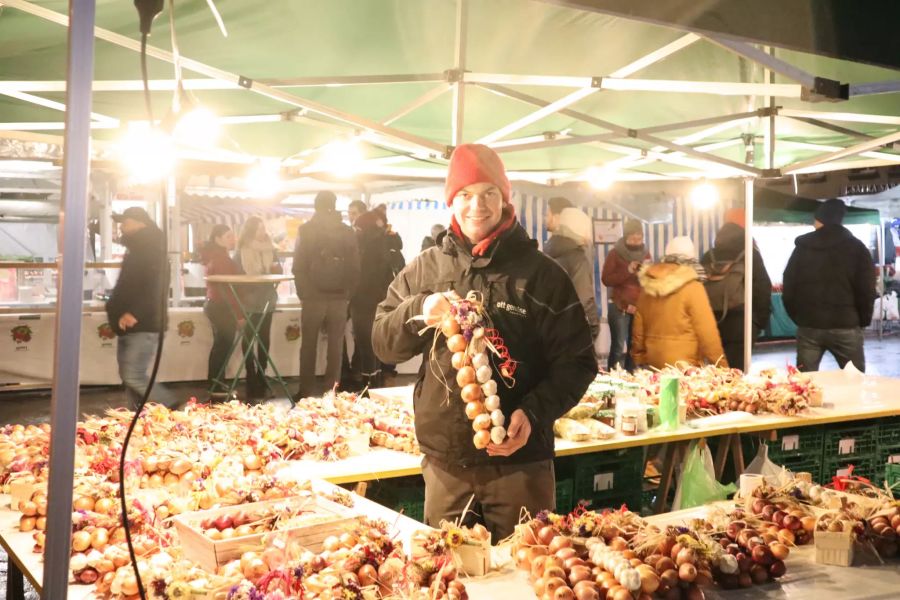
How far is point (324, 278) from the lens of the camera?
28.1 feet

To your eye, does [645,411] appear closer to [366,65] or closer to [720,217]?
[366,65]

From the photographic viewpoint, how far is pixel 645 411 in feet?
15.3

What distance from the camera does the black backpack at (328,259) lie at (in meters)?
8.44

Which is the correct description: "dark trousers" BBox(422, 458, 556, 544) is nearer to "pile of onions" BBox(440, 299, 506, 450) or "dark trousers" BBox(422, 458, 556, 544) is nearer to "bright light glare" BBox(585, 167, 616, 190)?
"pile of onions" BBox(440, 299, 506, 450)

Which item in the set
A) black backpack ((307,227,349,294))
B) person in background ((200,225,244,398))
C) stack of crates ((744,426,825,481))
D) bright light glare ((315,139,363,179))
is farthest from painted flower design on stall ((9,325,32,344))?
stack of crates ((744,426,825,481))

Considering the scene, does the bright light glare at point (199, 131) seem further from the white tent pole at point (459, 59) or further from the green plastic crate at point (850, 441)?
the green plastic crate at point (850, 441)

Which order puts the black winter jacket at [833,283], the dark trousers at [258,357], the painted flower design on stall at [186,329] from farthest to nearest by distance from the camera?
the painted flower design on stall at [186,329], the dark trousers at [258,357], the black winter jacket at [833,283]

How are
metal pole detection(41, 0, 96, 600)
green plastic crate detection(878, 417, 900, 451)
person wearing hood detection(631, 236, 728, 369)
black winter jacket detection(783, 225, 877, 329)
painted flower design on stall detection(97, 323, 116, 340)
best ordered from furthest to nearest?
painted flower design on stall detection(97, 323, 116, 340) → black winter jacket detection(783, 225, 877, 329) → person wearing hood detection(631, 236, 728, 369) → green plastic crate detection(878, 417, 900, 451) → metal pole detection(41, 0, 96, 600)

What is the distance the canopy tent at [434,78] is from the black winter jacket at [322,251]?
1005 millimetres

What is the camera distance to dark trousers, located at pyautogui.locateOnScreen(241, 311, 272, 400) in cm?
957

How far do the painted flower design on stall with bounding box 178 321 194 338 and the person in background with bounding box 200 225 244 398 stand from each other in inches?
9.9

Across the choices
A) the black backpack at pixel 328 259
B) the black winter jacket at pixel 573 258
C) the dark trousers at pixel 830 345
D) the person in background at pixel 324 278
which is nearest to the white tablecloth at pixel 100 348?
the person in background at pixel 324 278

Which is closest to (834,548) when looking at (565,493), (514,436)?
(514,436)

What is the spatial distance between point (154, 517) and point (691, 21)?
201 centimetres
